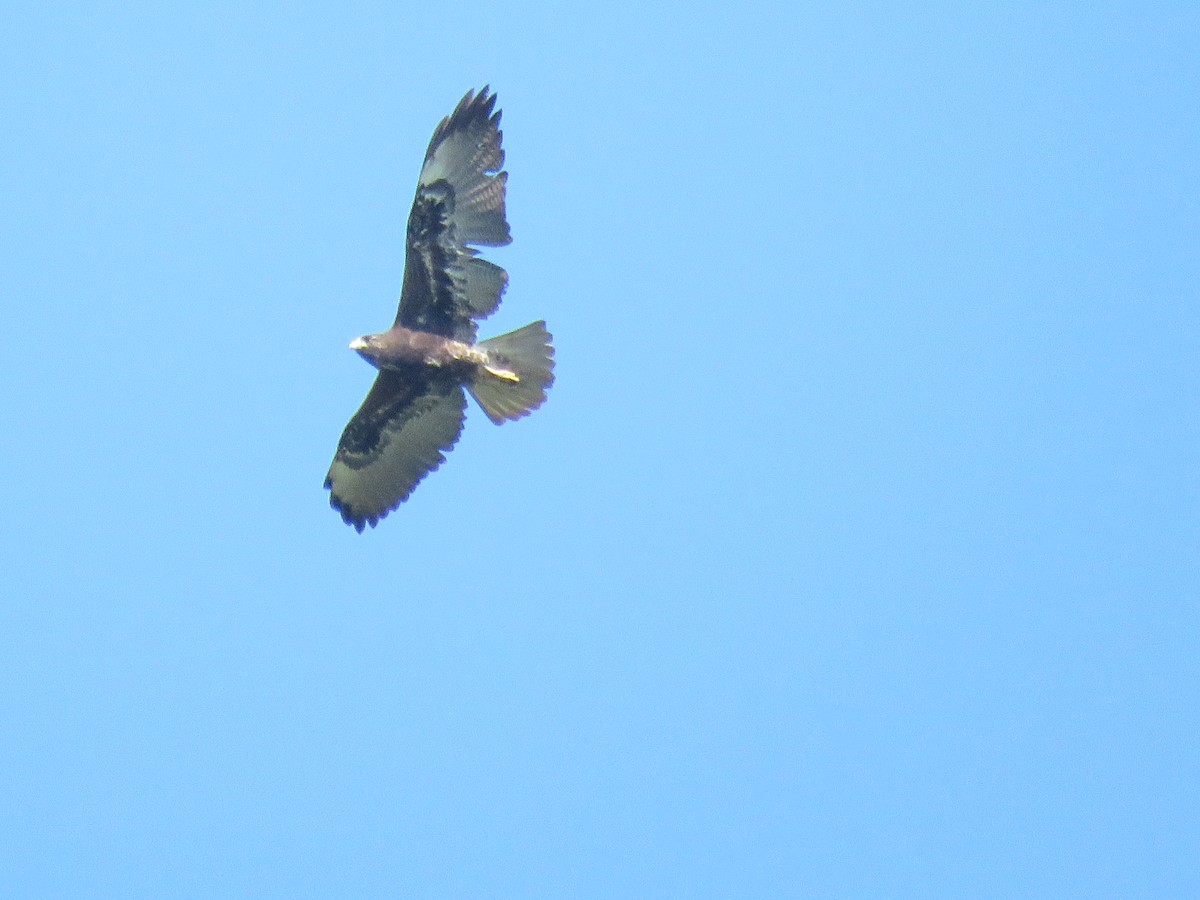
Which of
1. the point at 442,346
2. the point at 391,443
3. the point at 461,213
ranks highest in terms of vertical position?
the point at 461,213

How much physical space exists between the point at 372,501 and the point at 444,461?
1.95 ft

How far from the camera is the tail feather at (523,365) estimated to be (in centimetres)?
1010

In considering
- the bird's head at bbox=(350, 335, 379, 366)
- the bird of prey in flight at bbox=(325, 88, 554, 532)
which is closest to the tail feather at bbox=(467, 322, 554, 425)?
the bird of prey in flight at bbox=(325, 88, 554, 532)

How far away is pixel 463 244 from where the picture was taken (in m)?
9.73

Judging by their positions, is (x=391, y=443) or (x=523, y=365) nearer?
(x=523, y=365)

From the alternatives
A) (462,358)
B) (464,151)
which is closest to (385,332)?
(462,358)

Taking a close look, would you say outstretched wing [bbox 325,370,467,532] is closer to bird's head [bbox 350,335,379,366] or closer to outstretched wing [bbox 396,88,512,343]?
bird's head [bbox 350,335,379,366]

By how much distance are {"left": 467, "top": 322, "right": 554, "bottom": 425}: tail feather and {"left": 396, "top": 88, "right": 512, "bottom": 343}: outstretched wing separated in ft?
0.99

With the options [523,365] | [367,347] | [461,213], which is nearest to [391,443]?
[367,347]

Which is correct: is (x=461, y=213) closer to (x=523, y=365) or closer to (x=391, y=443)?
(x=523, y=365)

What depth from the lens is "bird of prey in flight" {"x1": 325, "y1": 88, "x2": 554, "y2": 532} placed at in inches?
382

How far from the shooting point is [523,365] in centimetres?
1012

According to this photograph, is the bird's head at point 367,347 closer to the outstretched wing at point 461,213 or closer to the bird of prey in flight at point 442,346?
the bird of prey in flight at point 442,346

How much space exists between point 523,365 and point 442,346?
518mm
